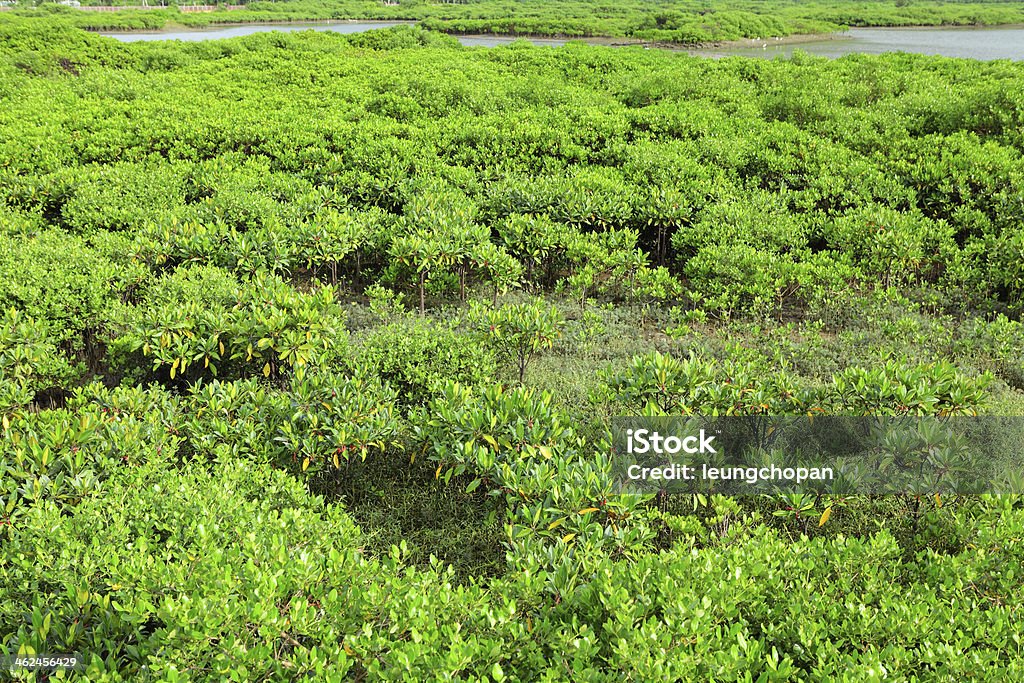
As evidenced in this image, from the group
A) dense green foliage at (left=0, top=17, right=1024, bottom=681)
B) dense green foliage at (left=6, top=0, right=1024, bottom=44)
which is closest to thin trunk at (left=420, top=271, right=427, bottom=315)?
dense green foliage at (left=0, top=17, right=1024, bottom=681)

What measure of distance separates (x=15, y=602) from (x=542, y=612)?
2530mm

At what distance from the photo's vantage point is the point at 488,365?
557 cm

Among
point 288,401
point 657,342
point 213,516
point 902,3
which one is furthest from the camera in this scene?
point 902,3

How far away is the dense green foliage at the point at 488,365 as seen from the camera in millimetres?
2898

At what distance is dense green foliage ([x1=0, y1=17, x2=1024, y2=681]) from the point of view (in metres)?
2.90

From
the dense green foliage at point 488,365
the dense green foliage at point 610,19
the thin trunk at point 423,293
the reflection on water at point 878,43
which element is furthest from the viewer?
the dense green foliage at point 610,19

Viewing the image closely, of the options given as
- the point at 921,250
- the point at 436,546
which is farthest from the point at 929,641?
the point at 921,250

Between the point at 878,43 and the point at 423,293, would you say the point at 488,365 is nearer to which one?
the point at 423,293

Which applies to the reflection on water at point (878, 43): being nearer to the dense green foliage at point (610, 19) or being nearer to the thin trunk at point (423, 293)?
the dense green foliage at point (610, 19)

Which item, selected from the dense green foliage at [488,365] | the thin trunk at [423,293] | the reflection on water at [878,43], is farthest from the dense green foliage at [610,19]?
the thin trunk at [423,293]

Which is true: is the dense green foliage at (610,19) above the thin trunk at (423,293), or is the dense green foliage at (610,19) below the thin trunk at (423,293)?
above

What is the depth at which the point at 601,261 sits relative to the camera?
7723 mm

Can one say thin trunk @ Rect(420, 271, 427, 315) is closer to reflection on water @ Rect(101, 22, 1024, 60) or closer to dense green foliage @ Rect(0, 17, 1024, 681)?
dense green foliage @ Rect(0, 17, 1024, 681)

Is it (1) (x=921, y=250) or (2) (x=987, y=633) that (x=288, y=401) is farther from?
(1) (x=921, y=250)
